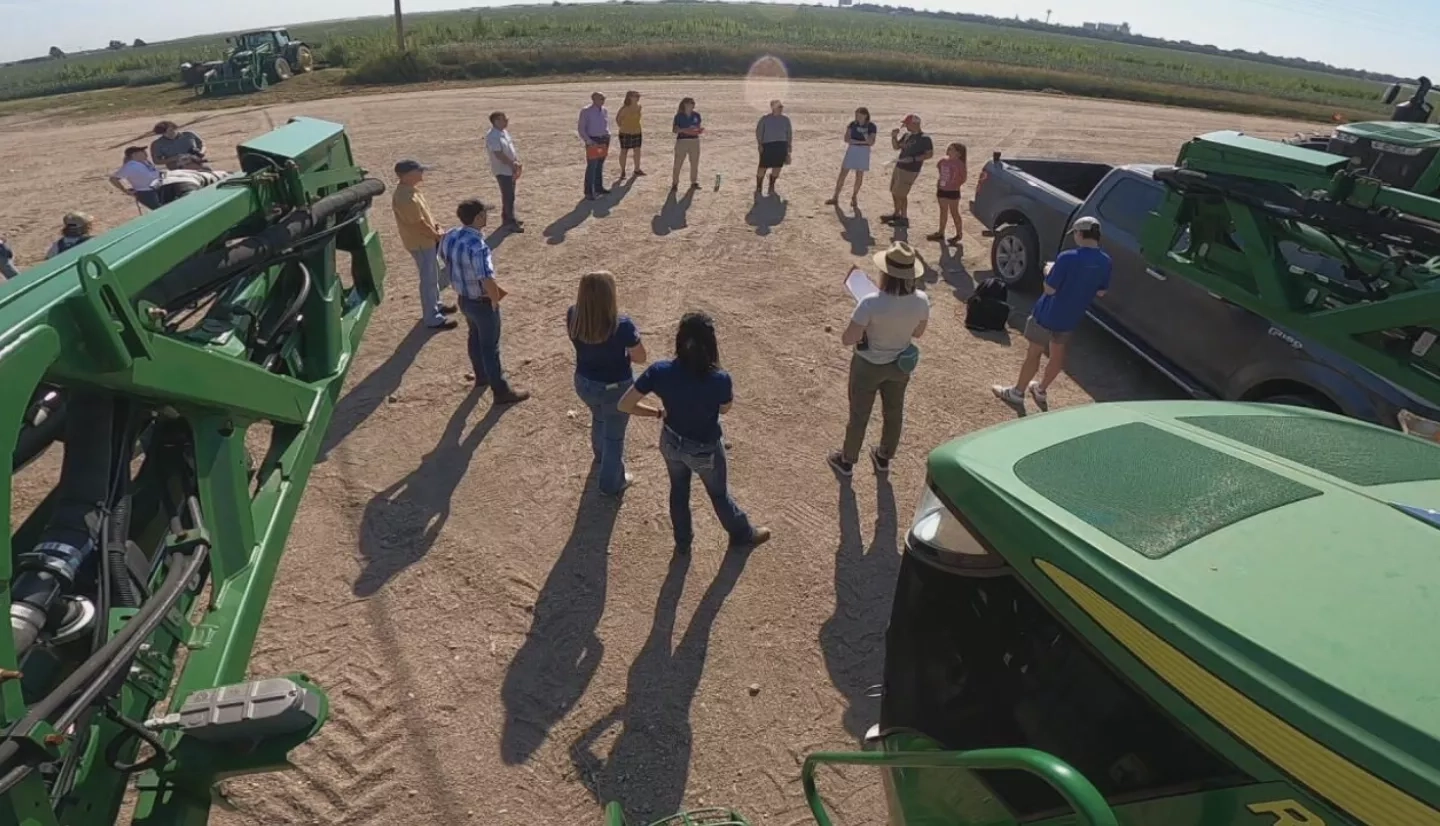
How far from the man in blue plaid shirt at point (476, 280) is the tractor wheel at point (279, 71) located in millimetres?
20847

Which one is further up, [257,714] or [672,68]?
[672,68]

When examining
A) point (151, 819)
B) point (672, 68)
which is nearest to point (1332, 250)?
point (151, 819)

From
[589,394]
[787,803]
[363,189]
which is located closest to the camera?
[787,803]

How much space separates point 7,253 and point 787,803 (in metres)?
9.33

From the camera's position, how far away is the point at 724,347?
25.8ft

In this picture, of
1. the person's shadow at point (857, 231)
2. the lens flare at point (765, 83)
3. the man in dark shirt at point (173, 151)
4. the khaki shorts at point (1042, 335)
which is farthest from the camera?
the lens flare at point (765, 83)

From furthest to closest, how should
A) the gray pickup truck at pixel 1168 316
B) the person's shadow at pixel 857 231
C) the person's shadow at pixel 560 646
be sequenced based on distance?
the person's shadow at pixel 857 231, the gray pickup truck at pixel 1168 316, the person's shadow at pixel 560 646

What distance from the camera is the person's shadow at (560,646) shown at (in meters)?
4.14

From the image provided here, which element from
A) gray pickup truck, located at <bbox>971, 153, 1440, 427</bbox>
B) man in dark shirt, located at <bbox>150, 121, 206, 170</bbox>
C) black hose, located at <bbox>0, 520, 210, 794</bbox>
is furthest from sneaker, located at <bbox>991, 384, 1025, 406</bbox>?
man in dark shirt, located at <bbox>150, 121, 206, 170</bbox>

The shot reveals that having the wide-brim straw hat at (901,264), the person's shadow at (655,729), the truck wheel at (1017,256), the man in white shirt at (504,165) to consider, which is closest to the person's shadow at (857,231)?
the truck wheel at (1017,256)

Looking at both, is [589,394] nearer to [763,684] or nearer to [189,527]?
[763,684]

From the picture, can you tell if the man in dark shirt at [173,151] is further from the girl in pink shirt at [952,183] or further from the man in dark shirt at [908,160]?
the girl in pink shirt at [952,183]

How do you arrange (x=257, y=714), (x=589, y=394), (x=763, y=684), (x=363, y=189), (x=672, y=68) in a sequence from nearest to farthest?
(x=257, y=714) → (x=763, y=684) → (x=589, y=394) → (x=363, y=189) → (x=672, y=68)

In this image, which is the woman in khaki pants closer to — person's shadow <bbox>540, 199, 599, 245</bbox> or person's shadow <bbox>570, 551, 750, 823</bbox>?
person's shadow <bbox>540, 199, 599, 245</bbox>
